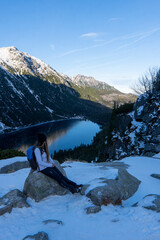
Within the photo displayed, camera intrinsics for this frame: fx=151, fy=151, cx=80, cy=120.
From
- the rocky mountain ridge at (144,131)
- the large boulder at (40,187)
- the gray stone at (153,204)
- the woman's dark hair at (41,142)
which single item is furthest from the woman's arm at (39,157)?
the rocky mountain ridge at (144,131)

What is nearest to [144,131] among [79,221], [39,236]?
[79,221]

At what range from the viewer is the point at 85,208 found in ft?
18.6

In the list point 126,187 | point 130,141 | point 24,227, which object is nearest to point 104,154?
point 130,141

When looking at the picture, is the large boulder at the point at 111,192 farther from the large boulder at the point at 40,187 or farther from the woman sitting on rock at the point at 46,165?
the large boulder at the point at 40,187

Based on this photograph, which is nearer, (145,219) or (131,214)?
(145,219)

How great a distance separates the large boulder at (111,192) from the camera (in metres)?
5.94

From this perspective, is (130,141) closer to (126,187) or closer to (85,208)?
(126,187)

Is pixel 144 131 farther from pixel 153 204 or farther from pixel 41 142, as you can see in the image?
pixel 41 142

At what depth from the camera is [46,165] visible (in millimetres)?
6789

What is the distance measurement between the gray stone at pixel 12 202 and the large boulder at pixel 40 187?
1.45 feet

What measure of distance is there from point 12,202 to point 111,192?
3.97 m

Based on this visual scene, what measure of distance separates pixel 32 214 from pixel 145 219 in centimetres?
393

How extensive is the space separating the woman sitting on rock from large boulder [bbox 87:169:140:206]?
958 mm

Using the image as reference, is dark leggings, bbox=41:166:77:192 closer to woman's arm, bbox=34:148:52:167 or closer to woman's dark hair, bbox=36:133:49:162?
woman's arm, bbox=34:148:52:167
